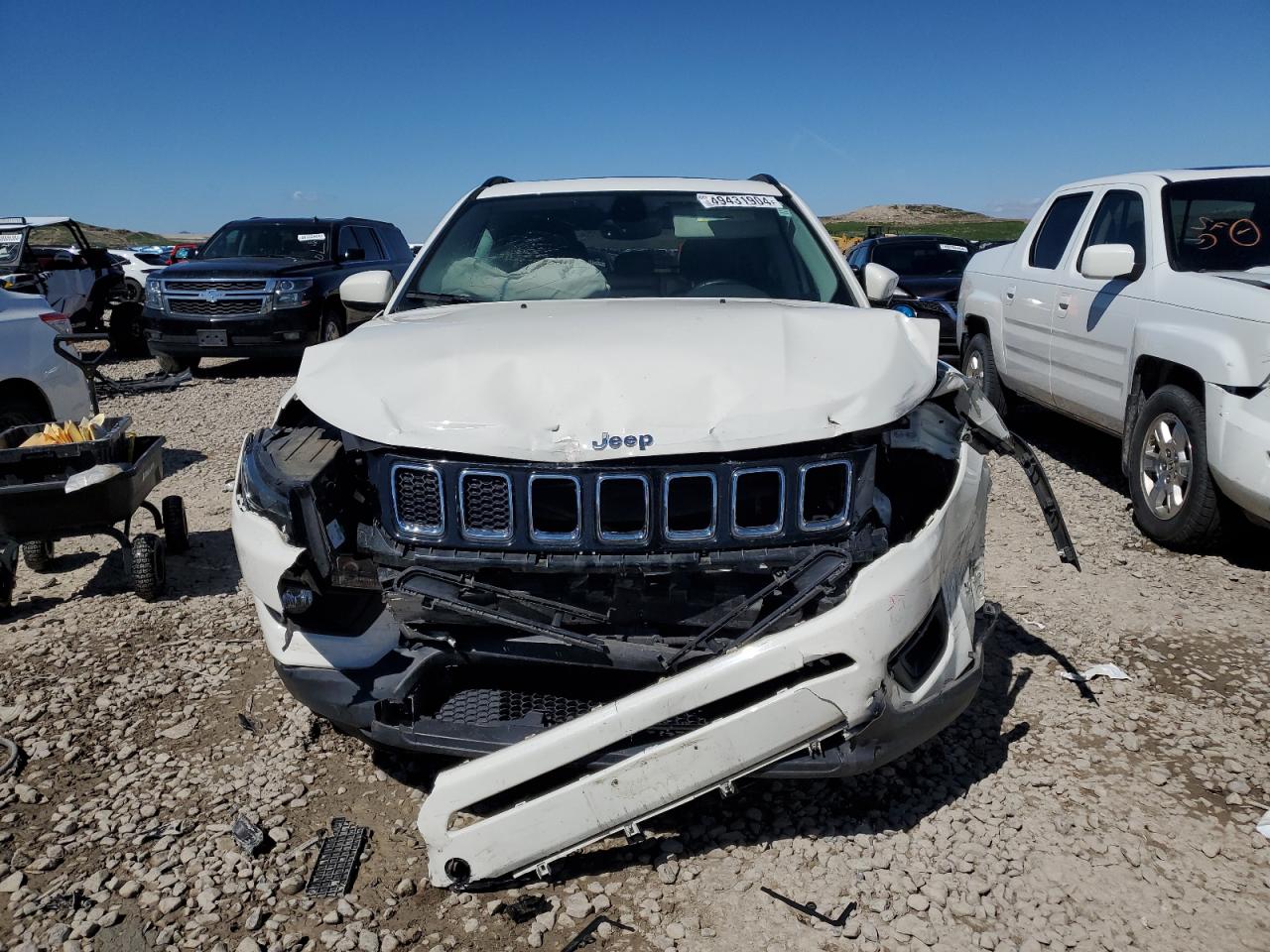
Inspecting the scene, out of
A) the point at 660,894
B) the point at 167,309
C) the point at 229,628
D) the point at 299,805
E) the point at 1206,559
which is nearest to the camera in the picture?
the point at 660,894

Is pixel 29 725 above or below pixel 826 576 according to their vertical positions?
below

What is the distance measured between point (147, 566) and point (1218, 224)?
595 cm

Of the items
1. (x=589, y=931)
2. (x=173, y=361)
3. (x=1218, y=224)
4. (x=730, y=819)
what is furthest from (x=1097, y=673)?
(x=173, y=361)

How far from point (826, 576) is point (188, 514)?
4882 millimetres

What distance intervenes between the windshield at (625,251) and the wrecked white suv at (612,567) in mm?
1081

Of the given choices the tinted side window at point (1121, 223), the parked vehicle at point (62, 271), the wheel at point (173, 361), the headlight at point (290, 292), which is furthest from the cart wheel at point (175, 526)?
the parked vehicle at point (62, 271)

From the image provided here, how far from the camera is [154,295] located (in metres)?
10.9

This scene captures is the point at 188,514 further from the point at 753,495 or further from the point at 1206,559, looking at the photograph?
the point at 1206,559

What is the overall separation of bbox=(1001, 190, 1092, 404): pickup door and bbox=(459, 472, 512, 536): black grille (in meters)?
5.17

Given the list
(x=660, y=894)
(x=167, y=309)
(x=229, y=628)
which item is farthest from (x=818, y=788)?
(x=167, y=309)

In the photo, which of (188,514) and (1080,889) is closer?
(1080,889)

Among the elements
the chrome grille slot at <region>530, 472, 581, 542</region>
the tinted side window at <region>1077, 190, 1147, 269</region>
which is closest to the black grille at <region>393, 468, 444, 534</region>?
the chrome grille slot at <region>530, 472, 581, 542</region>

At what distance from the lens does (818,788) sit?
3.01 m

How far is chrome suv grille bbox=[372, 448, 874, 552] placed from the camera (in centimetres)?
237
